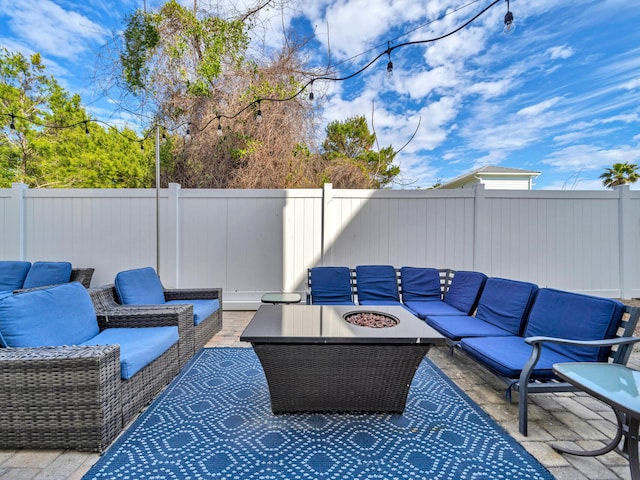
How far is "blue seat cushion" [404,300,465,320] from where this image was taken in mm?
3198

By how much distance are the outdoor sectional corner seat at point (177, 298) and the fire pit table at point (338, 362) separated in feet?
4.47

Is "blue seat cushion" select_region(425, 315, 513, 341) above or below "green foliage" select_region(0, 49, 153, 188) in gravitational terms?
below

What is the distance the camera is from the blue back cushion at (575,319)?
1887 millimetres

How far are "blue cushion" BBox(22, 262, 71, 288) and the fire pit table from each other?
152 inches

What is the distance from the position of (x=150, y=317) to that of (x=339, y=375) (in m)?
1.82

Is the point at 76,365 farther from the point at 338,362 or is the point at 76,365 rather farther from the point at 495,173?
the point at 495,173

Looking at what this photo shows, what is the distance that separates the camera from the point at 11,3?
5246 mm

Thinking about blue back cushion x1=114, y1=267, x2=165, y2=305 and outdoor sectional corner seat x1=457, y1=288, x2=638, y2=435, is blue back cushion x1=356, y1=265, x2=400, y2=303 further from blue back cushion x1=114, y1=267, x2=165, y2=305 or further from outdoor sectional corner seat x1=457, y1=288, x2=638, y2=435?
blue back cushion x1=114, y1=267, x2=165, y2=305

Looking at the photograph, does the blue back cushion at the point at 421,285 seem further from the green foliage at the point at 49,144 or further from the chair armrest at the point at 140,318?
the green foliage at the point at 49,144

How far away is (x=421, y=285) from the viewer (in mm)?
3885

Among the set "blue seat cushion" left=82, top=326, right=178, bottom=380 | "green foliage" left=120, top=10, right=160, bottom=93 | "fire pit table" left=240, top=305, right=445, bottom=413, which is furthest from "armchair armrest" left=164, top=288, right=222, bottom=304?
"green foliage" left=120, top=10, right=160, bottom=93

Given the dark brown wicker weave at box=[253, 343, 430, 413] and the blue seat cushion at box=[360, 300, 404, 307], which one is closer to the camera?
the dark brown wicker weave at box=[253, 343, 430, 413]

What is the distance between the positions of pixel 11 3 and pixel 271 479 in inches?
356

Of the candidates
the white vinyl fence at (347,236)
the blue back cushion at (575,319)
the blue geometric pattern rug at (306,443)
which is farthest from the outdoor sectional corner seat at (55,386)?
the blue back cushion at (575,319)
